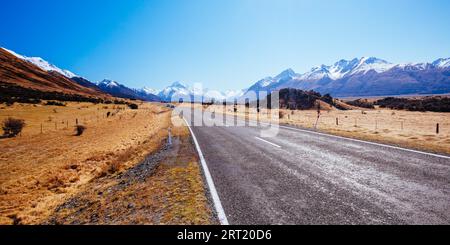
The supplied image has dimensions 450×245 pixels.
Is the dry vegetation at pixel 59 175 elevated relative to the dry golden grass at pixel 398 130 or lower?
lower

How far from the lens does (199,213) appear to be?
5402mm

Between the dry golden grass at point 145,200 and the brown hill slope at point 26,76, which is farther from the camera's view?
the brown hill slope at point 26,76

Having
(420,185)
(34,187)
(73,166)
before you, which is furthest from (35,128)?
(420,185)

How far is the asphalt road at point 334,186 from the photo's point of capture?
16.0ft

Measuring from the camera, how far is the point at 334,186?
21.5ft

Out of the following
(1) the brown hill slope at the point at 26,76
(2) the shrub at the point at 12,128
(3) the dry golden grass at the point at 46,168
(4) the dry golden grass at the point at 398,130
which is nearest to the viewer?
(3) the dry golden grass at the point at 46,168

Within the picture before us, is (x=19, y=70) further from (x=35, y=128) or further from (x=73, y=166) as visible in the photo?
(x=73, y=166)

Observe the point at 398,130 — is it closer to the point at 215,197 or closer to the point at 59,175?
the point at 215,197

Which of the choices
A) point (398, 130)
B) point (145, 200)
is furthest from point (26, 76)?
point (145, 200)

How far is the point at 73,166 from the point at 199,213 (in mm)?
11577

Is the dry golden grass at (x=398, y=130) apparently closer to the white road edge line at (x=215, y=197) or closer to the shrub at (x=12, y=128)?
the white road edge line at (x=215, y=197)

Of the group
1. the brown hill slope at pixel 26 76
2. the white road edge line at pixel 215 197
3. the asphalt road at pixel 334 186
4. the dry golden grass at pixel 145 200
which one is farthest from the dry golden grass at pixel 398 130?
the brown hill slope at pixel 26 76
